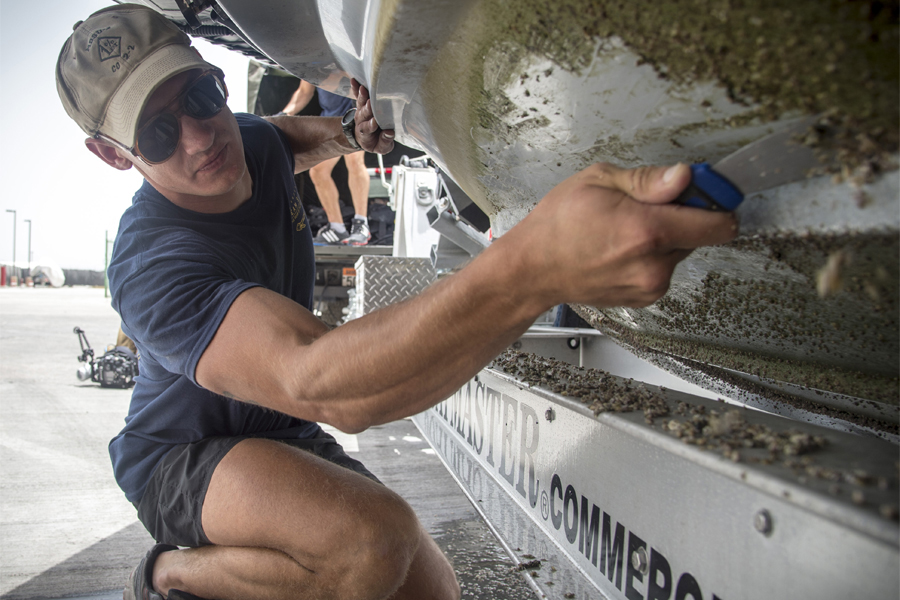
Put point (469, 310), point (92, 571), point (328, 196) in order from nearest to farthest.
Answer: point (469, 310) < point (92, 571) < point (328, 196)

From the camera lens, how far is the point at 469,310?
75 centimetres

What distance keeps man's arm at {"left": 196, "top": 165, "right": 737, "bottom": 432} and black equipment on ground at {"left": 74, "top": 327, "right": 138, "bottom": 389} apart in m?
4.34

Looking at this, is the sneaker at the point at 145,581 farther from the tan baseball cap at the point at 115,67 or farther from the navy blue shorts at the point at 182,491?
the tan baseball cap at the point at 115,67

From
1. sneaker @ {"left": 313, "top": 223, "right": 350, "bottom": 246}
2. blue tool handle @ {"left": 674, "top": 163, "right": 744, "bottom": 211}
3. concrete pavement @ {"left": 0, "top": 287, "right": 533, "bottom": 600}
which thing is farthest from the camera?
sneaker @ {"left": 313, "top": 223, "right": 350, "bottom": 246}

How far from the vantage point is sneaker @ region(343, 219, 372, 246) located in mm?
4750

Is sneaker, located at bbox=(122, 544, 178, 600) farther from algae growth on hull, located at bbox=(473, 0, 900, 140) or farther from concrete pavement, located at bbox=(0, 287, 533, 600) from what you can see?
→ algae growth on hull, located at bbox=(473, 0, 900, 140)

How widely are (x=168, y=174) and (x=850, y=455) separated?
1.40m

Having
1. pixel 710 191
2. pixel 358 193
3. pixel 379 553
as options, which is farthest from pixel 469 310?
pixel 358 193

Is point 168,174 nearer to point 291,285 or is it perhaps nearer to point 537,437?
point 291,285

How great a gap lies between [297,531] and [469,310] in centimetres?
85

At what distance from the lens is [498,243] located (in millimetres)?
719

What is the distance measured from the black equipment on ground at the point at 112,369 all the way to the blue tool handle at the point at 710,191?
Result: 5.13 m

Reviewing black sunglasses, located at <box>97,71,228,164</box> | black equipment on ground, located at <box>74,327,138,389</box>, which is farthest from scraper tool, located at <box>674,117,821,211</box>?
black equipment on ground, located at <box>74,327,138,389</box>

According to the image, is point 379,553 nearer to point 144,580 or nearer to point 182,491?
point 182,491
